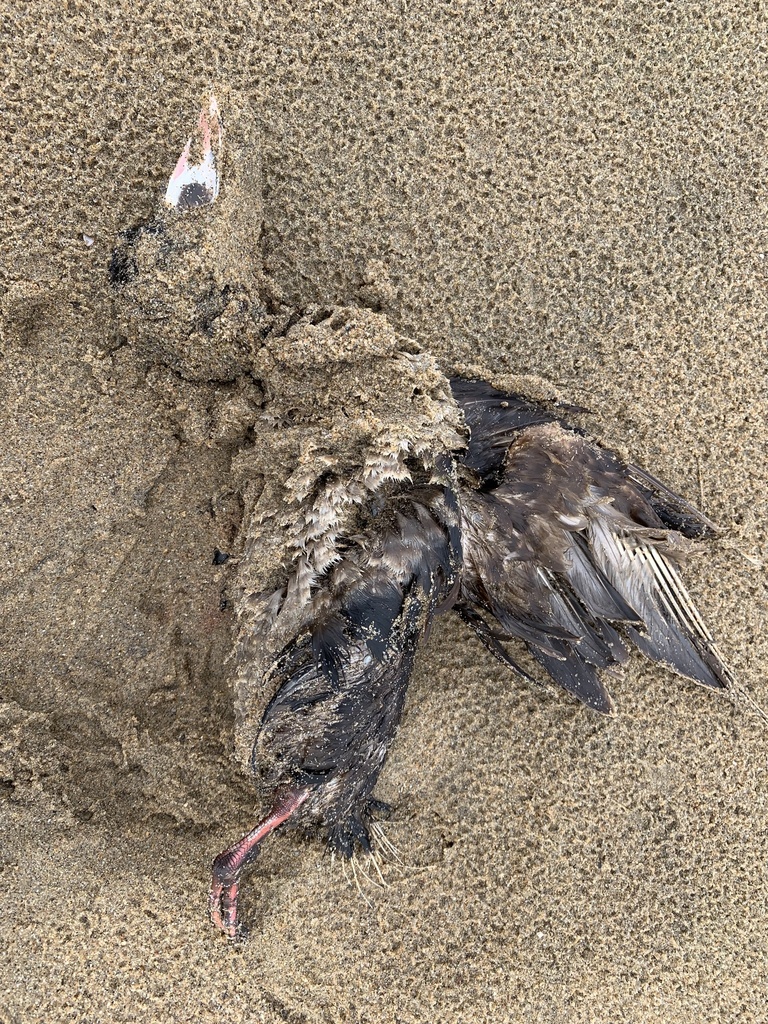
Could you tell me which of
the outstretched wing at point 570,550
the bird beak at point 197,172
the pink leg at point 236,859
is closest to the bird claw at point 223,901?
the pink leg at point 236,859

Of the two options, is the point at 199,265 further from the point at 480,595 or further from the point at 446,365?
the point at 480,595

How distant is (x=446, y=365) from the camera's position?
224 centimetres

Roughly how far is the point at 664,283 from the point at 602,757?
1.61 metres

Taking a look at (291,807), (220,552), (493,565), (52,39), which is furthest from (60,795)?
(52,39)

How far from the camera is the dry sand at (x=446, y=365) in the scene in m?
2.01

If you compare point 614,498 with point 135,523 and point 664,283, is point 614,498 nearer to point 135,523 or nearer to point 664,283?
point 664,283

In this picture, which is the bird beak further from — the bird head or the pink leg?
the pink leg

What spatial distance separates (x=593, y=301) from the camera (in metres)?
2.26

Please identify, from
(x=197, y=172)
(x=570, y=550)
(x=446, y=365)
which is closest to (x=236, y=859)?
(x=570, y=550)

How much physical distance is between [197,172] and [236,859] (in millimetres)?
1965

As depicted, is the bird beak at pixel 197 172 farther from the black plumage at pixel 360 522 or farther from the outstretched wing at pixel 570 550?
the outstretched wing at pixel 570 550

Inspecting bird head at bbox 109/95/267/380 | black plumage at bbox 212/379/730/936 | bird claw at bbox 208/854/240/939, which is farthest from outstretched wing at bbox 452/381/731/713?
bird claw at bbox 208/854/240/939

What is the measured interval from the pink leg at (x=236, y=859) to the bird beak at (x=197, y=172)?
172 centimetres

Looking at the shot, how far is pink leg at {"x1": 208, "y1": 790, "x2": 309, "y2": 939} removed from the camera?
2006mm
